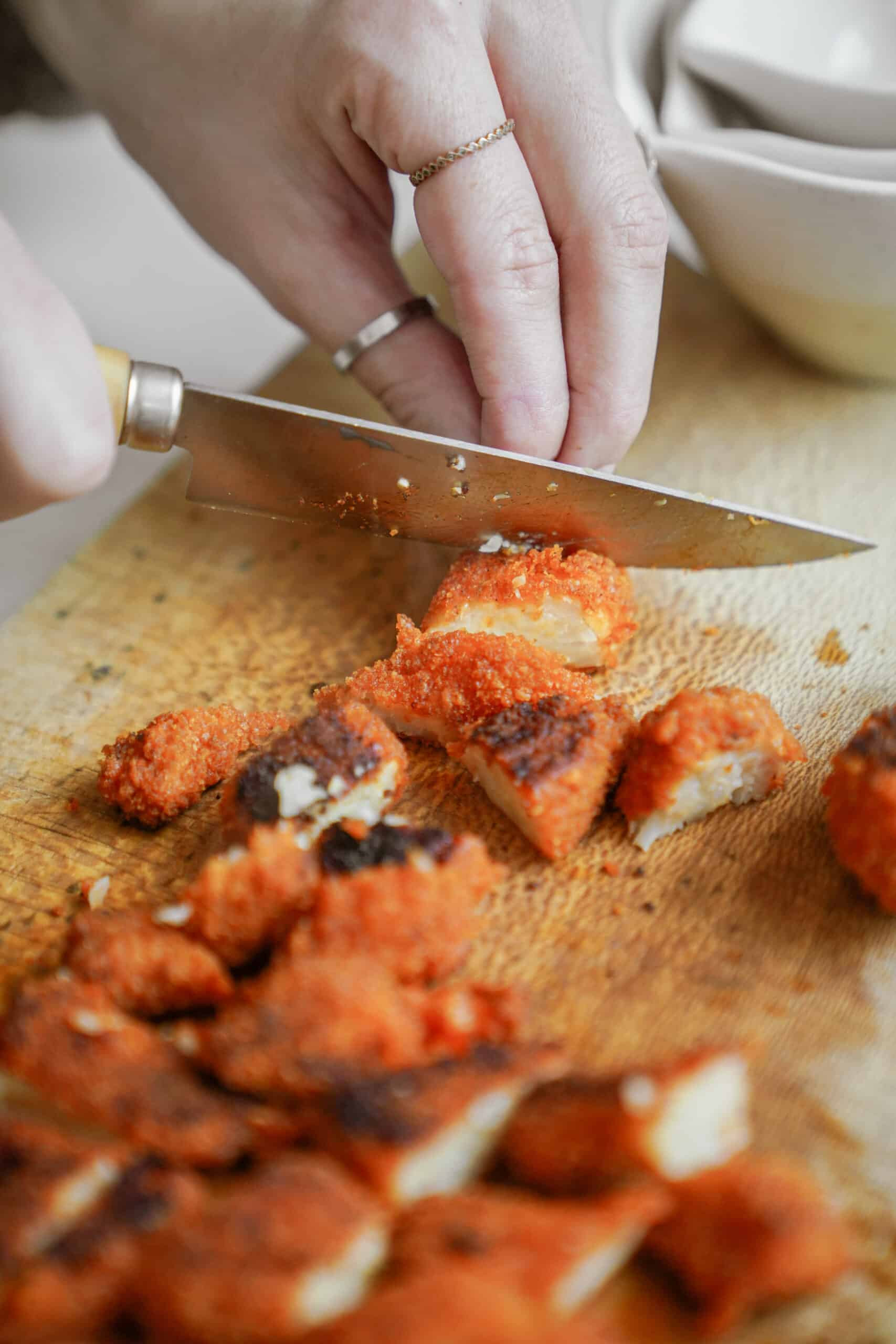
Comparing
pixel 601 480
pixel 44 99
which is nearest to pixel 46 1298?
pixel 601 480

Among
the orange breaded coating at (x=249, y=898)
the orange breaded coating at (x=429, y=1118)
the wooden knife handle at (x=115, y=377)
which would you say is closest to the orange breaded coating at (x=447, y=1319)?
the orange breaded coating at (x=429, y=1118)

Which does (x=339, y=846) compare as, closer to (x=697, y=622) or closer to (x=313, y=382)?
(x=697, y=622)

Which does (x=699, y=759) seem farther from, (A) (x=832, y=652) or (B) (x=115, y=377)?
(B) (x=115, y=377)

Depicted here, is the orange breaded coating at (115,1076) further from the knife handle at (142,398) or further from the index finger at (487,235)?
the index finger at (487,235)

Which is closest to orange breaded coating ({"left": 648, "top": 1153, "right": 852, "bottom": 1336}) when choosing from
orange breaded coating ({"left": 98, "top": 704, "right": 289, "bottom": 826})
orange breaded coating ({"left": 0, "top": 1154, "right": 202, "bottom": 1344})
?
orange breaded coating ({"left": 0, "top": 1154, "right": 202, "bottom": 1344})

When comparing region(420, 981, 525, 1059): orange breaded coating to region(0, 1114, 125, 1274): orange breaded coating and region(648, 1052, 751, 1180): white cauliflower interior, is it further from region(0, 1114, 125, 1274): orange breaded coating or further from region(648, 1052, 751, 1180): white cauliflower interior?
region(0, 1114, 125, 1274): orange breaded coating

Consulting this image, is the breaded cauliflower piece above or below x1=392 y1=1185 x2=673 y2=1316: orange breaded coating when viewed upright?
below
